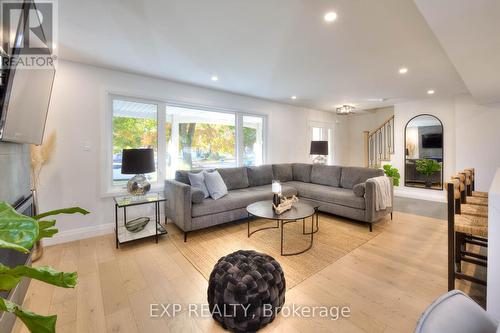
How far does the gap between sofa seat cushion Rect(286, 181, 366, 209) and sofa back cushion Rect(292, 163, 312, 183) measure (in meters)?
0.53

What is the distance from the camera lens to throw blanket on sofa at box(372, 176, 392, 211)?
316 cm

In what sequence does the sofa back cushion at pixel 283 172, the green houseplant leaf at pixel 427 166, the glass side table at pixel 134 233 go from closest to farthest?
the glass side table at pixel 134 233, the sofa back cushion at pixel 283 172, the green houseplant leaf at pixel 427 166

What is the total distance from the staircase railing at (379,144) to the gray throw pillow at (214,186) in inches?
197

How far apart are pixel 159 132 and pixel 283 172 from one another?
2.69 meters

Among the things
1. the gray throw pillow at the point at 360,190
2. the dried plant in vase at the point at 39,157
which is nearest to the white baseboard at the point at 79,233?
the dried plant in vase at the point at 39,157

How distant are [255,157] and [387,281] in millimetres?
3555

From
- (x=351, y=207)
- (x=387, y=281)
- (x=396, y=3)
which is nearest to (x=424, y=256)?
(x=387, y=281)

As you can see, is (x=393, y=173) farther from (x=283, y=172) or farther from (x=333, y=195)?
(x=283, y=172)

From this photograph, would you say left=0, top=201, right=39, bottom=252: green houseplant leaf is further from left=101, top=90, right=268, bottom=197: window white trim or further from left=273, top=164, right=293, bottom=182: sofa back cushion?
left=273, top=164, right=293, bottom=182: sofa back cushion

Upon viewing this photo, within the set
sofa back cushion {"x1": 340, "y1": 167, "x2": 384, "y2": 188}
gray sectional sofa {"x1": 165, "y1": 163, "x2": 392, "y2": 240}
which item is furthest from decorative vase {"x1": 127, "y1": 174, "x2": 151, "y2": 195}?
sofa back cushion {"x1": 340, "y1": 167, "x2": 384, "y2": 188}

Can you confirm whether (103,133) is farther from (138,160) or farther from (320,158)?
(320,158)

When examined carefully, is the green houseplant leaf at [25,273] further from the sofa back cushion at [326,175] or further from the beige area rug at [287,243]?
the sofa back cushion at [326,175]

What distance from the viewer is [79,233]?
2926 millimetres

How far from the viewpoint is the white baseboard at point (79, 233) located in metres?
2.77
